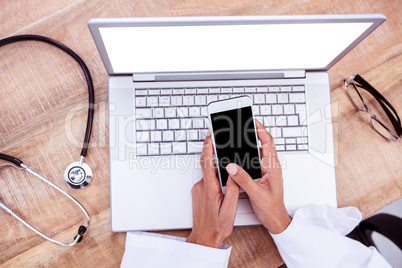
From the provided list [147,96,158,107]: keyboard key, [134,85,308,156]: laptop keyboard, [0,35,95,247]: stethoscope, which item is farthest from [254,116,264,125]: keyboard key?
[0,35,95,247]: stethoscope

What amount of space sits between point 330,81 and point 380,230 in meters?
0.39

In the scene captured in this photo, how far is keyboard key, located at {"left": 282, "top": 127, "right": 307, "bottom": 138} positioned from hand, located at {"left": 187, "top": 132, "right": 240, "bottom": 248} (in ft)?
0.53

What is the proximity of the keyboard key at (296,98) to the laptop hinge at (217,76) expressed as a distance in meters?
0.04

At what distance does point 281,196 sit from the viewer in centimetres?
60

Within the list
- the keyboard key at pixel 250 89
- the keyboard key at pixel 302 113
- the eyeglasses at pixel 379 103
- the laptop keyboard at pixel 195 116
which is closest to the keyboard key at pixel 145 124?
the laptop keyboard at pixel 195 116

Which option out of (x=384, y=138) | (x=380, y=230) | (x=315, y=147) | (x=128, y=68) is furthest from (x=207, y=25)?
(x=380, y=230)

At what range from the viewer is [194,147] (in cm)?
61

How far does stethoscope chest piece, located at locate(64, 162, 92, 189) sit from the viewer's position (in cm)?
61

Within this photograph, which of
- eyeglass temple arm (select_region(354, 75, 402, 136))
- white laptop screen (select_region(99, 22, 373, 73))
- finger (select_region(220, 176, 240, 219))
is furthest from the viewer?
eyeglass temple arm (select_region(354, 75, 402, 136))

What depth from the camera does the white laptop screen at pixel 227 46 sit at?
1.52 ft

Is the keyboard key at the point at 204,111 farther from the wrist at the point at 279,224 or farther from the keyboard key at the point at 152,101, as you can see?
the wrist at the point at 279,224

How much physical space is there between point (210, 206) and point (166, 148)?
144mm

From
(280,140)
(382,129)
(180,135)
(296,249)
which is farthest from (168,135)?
(382,129)

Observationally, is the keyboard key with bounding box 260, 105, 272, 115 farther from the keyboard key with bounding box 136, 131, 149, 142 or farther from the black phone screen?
the keyboard key with bounding box 136, 131, 149, 142
